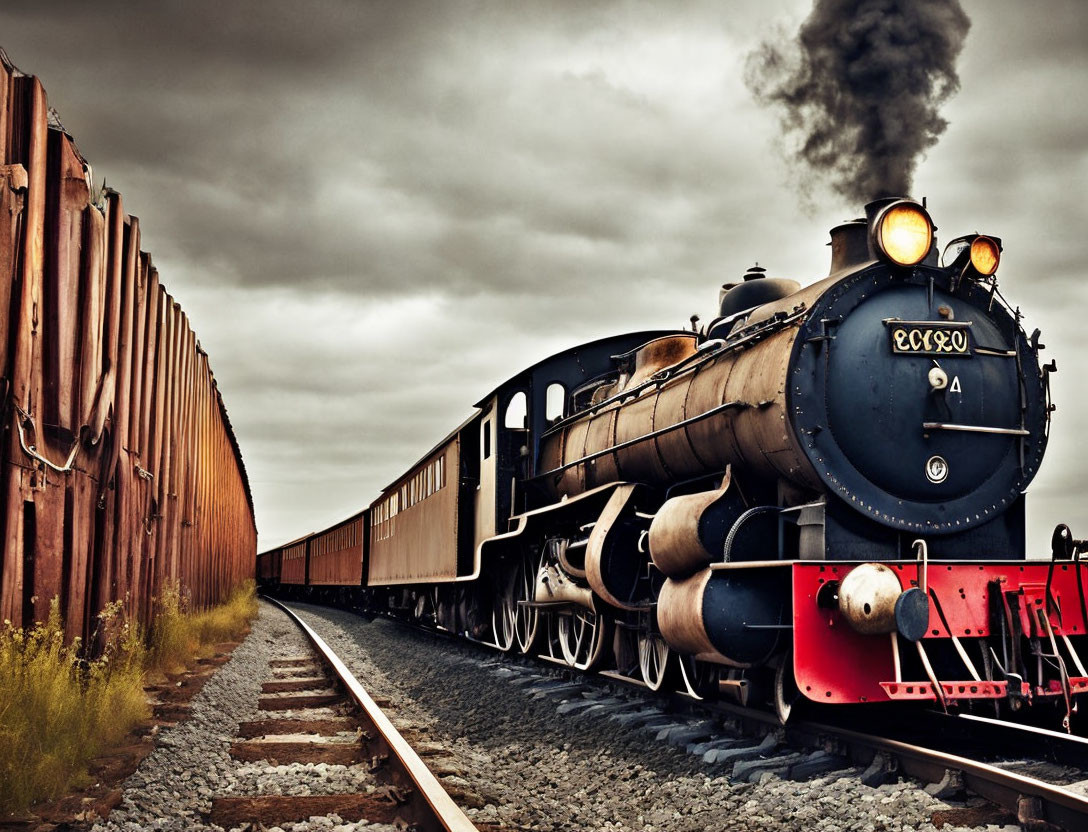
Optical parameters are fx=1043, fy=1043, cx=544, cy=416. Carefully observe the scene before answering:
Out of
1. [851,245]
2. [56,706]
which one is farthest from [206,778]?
[851,245]

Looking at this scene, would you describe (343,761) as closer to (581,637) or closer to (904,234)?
(581,637)

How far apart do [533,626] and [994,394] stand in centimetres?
529

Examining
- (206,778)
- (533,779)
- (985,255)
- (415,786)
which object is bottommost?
(533,779)

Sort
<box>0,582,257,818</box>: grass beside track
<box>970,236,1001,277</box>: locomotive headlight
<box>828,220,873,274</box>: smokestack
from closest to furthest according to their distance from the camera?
<box>0,582,257,818</box>: grass beside track → <box>970,236,1001,277</box>: locomotive headlight → <box>828,220,873,274</box>: smokestack

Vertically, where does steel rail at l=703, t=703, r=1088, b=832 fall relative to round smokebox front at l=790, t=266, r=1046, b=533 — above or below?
below

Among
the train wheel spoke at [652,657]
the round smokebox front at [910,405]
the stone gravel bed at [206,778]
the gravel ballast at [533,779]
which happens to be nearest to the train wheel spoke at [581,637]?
the gravel ballast at [533,779]

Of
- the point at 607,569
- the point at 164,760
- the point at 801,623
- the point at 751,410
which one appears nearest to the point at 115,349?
the point at 164,760

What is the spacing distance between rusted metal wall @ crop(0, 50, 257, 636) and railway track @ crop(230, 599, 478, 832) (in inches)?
56.6

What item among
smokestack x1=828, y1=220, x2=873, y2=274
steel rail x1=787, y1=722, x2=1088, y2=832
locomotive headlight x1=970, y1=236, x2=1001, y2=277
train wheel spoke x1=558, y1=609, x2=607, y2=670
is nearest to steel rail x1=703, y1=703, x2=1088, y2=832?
steel rail x1=787, y1=722, x2=1088, y2=832

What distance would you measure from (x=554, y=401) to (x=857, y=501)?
17.4 feet

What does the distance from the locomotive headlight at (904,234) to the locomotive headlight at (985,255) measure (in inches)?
12.4

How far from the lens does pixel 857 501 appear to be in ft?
19.5

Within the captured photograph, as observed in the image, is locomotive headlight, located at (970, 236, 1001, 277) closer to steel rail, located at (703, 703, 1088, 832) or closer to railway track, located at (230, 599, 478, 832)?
steel rail, located at (703, 703, 1088, 832)

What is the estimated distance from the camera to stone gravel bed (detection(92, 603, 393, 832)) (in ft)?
13.5
